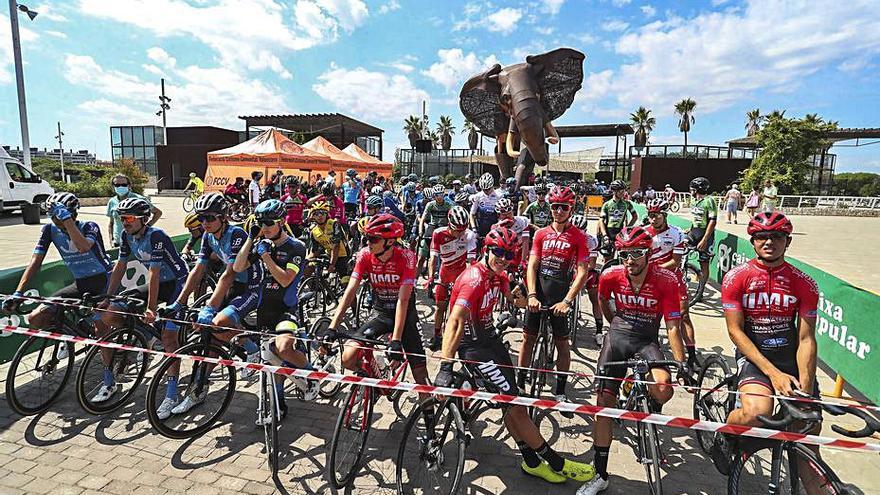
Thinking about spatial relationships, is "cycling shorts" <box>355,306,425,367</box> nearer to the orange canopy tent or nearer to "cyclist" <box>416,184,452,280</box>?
"cyclist" <box>416,184,452,280</box>

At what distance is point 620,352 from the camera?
151 inches

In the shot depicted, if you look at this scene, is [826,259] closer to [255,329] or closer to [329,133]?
[255,329]

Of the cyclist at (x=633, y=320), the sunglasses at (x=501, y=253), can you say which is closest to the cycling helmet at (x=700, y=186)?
the cyclist at (x=633, y=320)

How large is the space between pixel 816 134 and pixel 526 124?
2889cm

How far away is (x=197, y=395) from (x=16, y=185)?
21.9m

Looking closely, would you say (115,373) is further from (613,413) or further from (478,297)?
(613,413)

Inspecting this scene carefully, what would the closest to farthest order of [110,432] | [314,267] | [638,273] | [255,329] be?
[638,273] < [110,432] < [255,329] < [314,267]

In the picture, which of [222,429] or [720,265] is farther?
[720,265]

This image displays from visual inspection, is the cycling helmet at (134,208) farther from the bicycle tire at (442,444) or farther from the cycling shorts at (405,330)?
the bicycle tire at (442,444)

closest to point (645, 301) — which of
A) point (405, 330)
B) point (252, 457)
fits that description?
point (405, 330)

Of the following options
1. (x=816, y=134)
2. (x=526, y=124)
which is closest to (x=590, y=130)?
(x=816, y=134)

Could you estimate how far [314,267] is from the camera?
757 centimetres

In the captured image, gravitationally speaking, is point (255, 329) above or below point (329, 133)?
below

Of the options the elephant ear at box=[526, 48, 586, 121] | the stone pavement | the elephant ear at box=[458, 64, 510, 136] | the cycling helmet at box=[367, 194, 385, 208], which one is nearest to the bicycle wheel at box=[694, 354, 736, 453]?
→ the stone pavement
